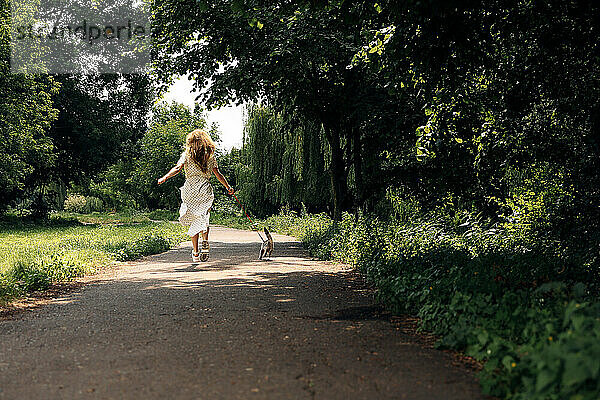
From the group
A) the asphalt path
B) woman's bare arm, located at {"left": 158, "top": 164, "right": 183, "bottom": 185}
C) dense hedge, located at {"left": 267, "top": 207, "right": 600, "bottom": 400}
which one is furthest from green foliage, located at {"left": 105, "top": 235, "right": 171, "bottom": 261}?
the asphalt path

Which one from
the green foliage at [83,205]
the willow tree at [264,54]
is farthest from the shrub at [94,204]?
the willow tree at [264,54]

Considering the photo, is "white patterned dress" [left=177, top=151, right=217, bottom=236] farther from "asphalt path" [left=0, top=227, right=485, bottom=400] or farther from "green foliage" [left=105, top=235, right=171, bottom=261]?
"asphalt path" [left=0, top=227, right=485, bottom=400]

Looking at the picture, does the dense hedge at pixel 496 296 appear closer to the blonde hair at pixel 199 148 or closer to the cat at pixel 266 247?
the cat at pixel 266 247

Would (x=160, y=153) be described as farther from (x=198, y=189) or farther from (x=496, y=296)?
(x=496, y=296)

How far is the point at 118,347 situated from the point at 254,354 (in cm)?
122

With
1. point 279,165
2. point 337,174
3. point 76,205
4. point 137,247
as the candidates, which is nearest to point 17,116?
point 279,165

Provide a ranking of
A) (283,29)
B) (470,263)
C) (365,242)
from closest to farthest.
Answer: (470,263), (365,242), (283,29)

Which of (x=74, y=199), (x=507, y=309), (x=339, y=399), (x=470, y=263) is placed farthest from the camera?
(x=74, y=199)

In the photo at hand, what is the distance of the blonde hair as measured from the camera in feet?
41.1

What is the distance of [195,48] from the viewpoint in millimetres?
16906

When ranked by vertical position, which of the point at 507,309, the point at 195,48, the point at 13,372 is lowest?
the point at 13,372

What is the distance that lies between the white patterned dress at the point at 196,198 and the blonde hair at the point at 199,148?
0.37 feet

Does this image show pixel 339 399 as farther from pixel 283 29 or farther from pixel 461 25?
pixel 283 29

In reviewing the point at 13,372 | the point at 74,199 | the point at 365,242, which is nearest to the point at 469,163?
the point at 365,242
